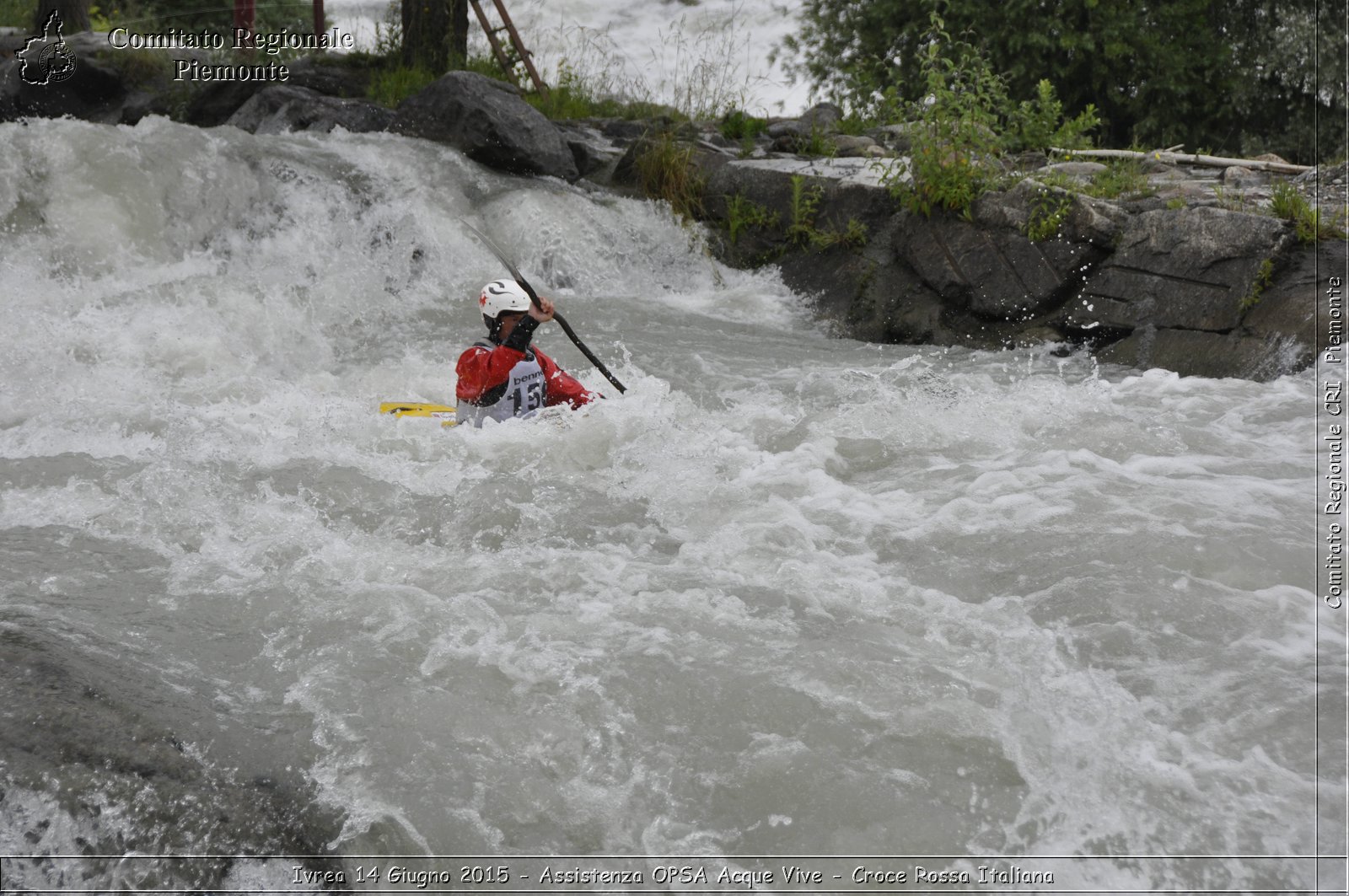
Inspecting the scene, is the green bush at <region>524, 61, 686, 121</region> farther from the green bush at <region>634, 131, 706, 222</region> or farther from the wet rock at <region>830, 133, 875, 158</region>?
the wet rock at <region>830, 133, 875, 158</region>

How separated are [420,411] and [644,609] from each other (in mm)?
2299

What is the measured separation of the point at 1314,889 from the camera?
95.7 inches

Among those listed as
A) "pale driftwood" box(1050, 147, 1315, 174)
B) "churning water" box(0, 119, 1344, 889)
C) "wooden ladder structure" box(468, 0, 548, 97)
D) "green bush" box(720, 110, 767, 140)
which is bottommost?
"churning water" box(0, 119, 1344, 889)

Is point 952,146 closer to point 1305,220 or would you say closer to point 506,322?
point 1305,220

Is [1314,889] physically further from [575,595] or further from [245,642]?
[245,642]

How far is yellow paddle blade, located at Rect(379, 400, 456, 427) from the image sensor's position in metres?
5.25

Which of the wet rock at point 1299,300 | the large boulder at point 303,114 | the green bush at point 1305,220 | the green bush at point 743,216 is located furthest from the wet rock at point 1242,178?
the large boulder at point 303,114

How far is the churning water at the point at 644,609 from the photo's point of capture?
8.43 feet

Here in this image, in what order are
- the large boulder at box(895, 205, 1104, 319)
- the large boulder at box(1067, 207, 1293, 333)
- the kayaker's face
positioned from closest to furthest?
the kayaker's face → the large boulder at box(1067, 207, 1293, 333) → the large boulder at box(895, 205, 1104, 319)

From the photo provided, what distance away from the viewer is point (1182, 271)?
6.85 m

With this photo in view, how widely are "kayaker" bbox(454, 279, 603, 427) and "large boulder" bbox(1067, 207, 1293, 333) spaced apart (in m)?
4.00

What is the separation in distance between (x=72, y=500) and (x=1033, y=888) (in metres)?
3.59

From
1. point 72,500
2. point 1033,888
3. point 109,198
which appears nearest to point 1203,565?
point 1033,888

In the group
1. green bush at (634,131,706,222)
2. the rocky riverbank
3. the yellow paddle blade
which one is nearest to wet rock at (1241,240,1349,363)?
the rocky riverbank
